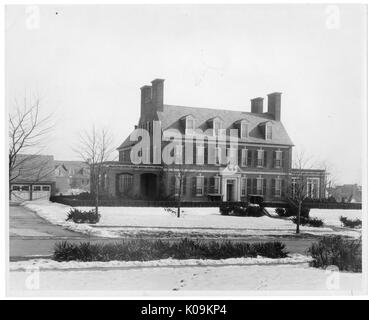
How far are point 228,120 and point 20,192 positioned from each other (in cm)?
862

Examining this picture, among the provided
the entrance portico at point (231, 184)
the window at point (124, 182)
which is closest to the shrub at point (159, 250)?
the window at point (124, 182)

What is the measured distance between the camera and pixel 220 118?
56.5 ft

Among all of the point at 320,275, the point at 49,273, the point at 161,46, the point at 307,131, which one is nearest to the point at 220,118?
the point at 307,131

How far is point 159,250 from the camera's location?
10000mm

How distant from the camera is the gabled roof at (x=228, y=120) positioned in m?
16.3

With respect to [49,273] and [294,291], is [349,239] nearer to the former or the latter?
[294,291]

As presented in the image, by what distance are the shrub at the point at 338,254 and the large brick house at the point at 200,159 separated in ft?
16.4

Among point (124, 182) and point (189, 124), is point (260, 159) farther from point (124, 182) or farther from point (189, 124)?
point (124, 182)

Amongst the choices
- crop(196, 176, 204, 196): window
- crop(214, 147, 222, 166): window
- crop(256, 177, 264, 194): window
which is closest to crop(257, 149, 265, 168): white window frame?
crop(256, 177, 264, 194): window

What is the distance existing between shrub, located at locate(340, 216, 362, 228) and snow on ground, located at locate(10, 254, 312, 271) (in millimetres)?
2276

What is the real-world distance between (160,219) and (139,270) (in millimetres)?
3533

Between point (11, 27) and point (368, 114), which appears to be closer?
point (11, 27)

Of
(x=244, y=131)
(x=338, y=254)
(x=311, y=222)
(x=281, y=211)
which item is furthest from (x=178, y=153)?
(x=338, y=254)
